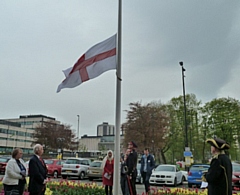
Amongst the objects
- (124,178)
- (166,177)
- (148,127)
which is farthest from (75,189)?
(148,127)

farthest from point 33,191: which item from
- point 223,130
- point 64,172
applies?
point 223,130

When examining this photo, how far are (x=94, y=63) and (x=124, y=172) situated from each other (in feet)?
15.7

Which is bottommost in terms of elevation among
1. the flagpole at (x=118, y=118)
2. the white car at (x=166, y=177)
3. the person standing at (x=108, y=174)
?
the white car at (x=166, y=177)

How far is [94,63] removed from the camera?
271 inches

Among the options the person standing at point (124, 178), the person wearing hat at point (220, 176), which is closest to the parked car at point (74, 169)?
the person standing at point (124, 178)

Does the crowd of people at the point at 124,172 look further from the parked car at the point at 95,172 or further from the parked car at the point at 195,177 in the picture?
the parked car at the point at 95,172

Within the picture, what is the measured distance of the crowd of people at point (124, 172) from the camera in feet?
16.5

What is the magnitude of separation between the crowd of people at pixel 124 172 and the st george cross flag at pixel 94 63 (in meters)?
1.86

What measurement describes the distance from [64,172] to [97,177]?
321 centimetres

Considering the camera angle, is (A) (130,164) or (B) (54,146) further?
(B) (54,146)

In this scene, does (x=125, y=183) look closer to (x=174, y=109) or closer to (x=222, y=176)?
(x=222, y=176)

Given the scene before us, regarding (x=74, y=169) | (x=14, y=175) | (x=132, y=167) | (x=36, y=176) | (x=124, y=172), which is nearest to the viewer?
(x=36, y=176)

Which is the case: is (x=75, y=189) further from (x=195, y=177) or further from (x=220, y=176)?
(x=195, y=177)

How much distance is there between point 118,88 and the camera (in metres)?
6.38
